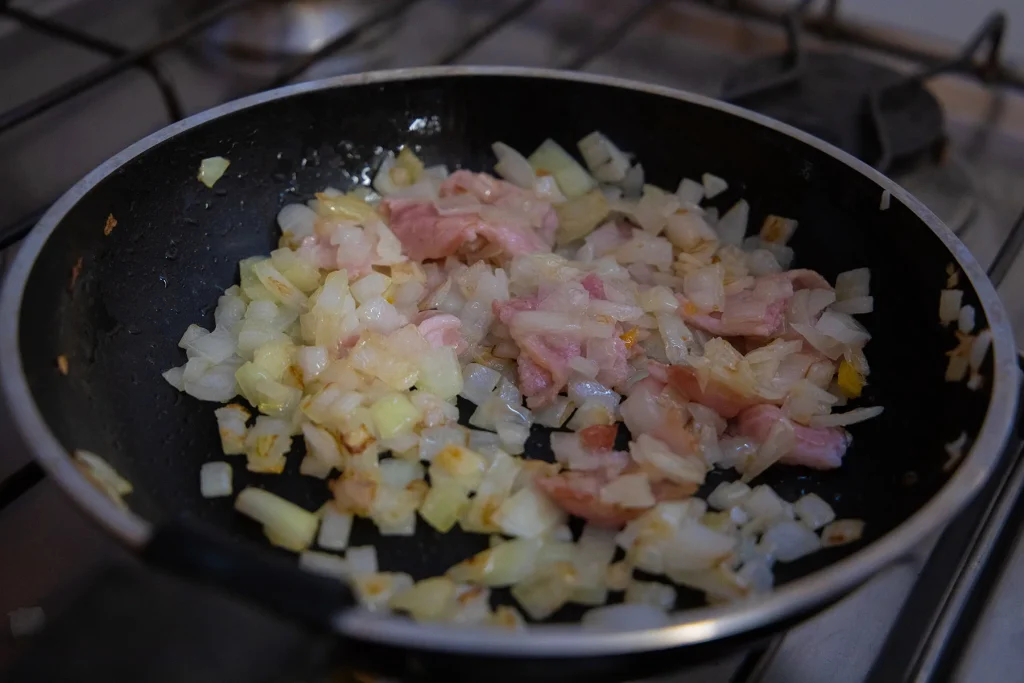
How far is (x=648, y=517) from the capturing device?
2.59ft

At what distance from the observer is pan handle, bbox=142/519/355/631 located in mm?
540

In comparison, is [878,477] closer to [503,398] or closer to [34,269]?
[503,398]

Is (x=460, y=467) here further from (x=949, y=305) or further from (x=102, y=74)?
(x=102, y=74)

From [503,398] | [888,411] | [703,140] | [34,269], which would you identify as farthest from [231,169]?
[888,411]

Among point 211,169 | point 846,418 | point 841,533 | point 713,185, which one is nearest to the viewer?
point 841,533

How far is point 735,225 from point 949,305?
0.31 meters

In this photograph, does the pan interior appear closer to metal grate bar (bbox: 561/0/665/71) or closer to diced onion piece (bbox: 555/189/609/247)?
diced onion piece (bbox: 555/189/609/247)

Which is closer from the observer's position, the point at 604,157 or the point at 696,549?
the point at 696,549

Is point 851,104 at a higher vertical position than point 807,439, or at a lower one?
higher

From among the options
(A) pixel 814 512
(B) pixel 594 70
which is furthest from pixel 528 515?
(B) pixel 594 70

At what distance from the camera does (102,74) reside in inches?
46.5

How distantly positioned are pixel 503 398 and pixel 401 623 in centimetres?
44

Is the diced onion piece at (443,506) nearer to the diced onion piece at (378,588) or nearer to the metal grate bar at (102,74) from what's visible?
the diced onion piece at (378,588)

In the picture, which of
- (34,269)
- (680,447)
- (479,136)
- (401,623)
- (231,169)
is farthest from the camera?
(479,136)
